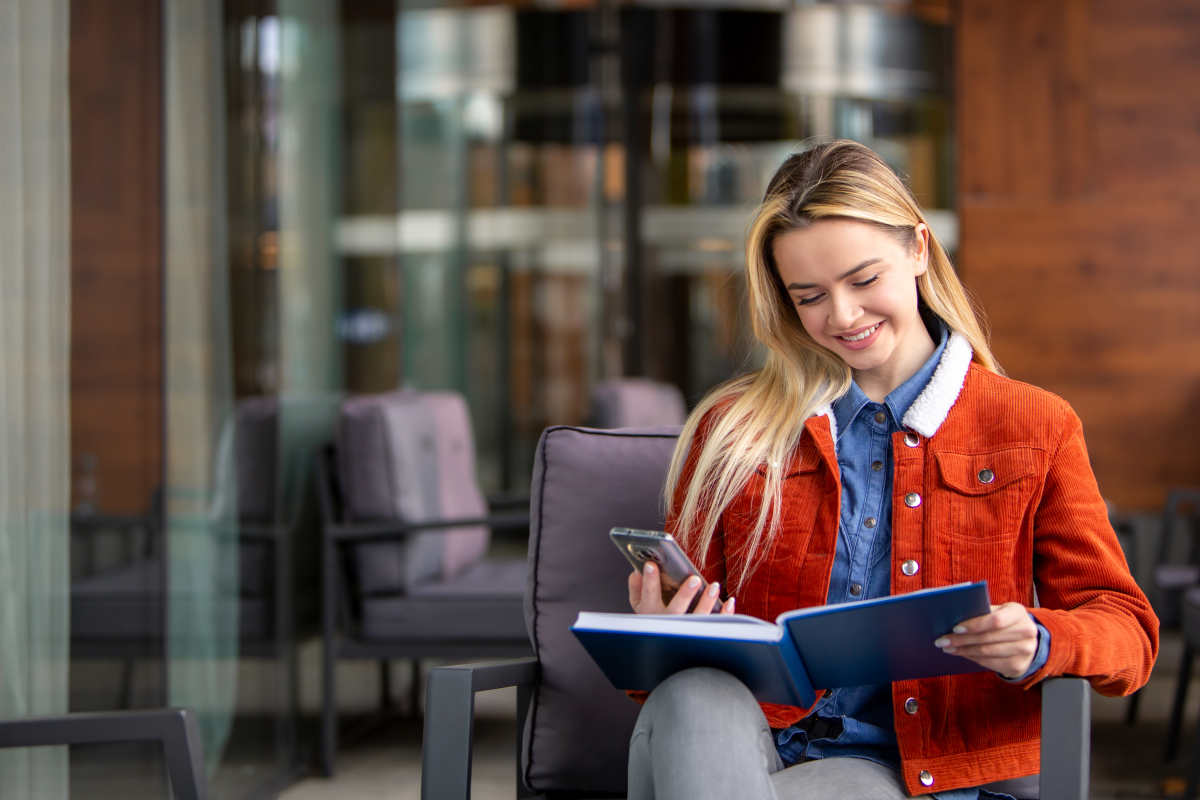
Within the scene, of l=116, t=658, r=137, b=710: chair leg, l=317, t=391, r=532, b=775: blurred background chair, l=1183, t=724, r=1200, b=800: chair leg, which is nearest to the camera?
l=116, t=658, r=137, b=710: chair leg

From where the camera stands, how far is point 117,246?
2.07 m

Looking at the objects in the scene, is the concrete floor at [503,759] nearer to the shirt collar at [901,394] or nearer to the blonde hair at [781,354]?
the blonde hair at [781,354]

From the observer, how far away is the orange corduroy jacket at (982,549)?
47.8 inches

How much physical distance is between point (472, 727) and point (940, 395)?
2.35 ft

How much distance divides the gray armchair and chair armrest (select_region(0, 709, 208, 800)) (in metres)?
0.37

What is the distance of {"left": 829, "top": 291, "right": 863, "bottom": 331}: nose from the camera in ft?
4.39

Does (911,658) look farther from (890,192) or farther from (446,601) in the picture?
(446,601)

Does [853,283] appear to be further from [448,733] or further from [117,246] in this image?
[117,246]

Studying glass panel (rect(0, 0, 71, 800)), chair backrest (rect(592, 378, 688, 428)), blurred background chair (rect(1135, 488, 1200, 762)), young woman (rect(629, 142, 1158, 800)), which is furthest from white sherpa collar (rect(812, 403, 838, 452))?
chair backrest (rect(592, 378, 688, 428))

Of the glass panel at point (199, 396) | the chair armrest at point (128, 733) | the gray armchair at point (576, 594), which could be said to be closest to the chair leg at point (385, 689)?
the glass panel at point (199, 396)

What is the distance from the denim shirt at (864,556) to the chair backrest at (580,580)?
32 cm

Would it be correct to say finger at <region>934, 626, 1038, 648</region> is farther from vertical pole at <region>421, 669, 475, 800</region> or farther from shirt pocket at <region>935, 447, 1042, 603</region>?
vertical pole at <region>421, 669, 475, 800</region>

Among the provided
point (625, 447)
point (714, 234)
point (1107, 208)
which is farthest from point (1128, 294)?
point (625, 447)

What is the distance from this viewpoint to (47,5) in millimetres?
1851
